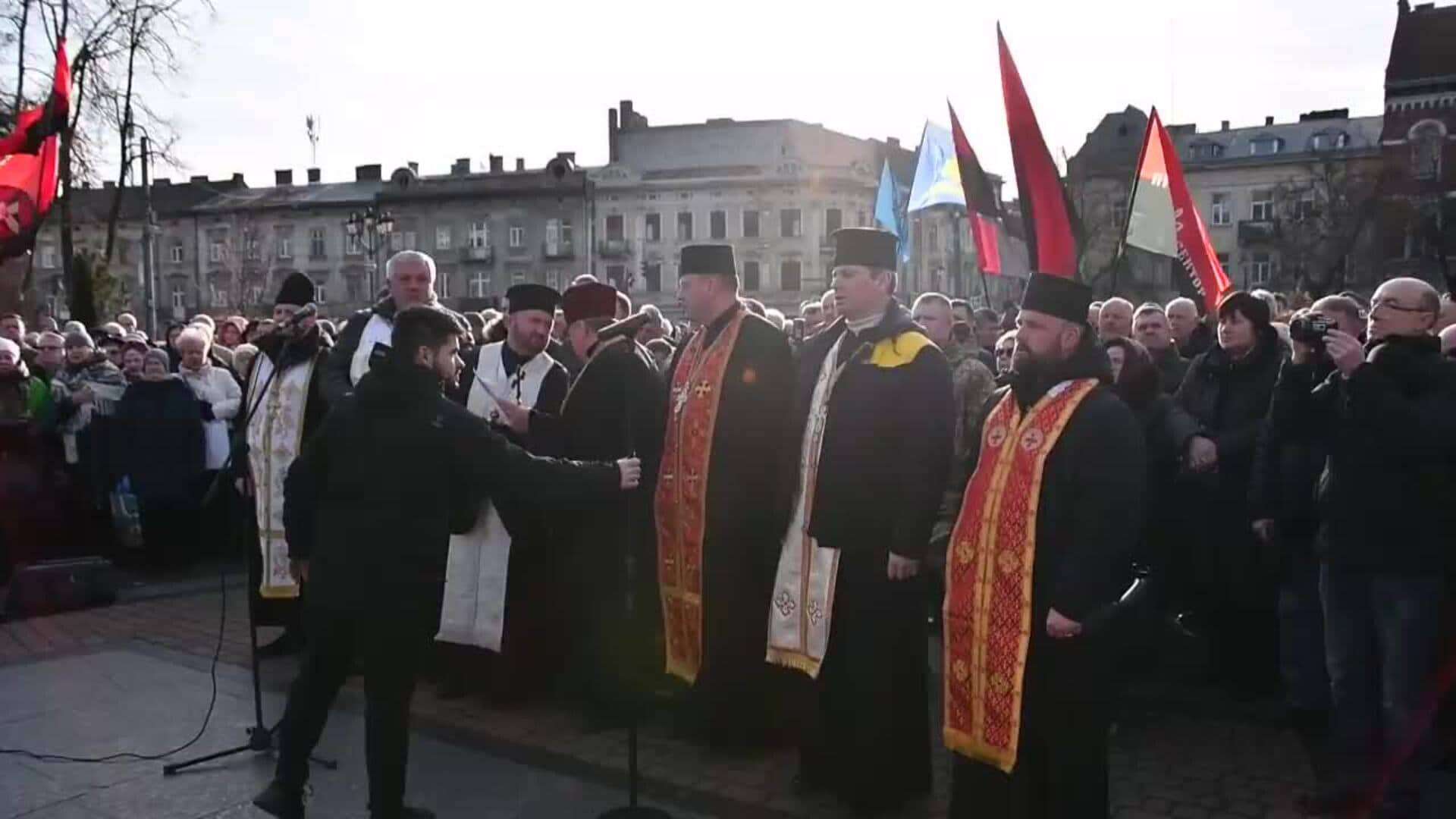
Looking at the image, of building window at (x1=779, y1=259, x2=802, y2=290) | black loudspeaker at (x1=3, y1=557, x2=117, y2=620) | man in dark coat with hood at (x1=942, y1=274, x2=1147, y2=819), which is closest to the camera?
man in dark coat with hood at (x1=942, y1=274, x2=1147, y2=819)

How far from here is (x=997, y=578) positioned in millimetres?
4152

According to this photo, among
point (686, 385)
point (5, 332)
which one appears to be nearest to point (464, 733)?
point (686, 385)

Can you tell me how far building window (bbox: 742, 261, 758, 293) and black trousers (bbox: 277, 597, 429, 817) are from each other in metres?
63.8

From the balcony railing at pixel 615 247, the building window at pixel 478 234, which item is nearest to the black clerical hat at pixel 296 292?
the balcony railing at pixel 615 247

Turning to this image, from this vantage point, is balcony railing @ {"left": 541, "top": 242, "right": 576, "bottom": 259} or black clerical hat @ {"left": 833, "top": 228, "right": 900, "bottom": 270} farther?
balcony railing @ {"left": 541, "top": 242, "right": 576, "bottom": 259}

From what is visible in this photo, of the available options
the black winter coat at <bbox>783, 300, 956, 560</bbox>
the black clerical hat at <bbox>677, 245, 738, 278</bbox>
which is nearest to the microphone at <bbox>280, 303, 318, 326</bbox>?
the black clerical hat at <bbox>677, 245, 738, 278</bbox>

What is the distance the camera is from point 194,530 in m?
11.2

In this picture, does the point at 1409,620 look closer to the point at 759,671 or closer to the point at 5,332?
the point at 759,671

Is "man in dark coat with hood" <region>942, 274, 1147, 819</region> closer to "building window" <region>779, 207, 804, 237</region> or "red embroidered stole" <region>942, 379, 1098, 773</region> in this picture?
"red embroidered stole" <region>942, 379, 1098, 773</region>

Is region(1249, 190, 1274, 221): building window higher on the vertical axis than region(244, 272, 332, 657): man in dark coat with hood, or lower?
higher

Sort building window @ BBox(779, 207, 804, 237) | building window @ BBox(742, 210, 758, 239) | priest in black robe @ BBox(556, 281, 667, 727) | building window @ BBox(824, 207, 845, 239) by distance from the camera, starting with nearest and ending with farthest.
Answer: priest in black robe @ BBox(556, 281, 667, 727) → building window @ BBox(779, 207, 804, 237) → building window @ BBox(824, 207, 845, 239) → building window @ BBox(742, 210, 758, 239)

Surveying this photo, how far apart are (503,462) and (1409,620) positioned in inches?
143

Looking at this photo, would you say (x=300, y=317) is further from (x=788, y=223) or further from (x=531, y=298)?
(x=788, y=223)

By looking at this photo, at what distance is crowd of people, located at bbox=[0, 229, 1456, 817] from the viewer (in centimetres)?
411
